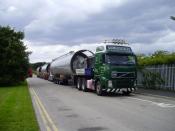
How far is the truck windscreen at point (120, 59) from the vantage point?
25547mm

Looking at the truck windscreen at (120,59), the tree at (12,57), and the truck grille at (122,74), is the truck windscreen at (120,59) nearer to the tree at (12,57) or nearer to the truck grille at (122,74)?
the truck grille at (122,74)

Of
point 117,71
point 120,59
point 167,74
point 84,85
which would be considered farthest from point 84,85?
point 117,71

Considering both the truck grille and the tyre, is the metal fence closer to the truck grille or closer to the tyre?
the truck grille

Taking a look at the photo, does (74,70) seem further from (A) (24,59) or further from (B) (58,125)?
(B) (58,125)

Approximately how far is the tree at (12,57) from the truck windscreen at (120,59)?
23.1 meters

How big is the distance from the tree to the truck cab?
22.6 meters

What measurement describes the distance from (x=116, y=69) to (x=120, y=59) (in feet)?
2.94

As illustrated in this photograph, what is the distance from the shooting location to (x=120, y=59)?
25.8 m

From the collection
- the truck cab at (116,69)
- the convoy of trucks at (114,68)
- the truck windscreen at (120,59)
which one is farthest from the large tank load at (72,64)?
the truck windscreen at (120,59)

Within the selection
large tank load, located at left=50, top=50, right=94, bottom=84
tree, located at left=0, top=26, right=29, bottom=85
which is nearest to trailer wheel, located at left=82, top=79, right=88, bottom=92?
large tank load, located at left=50, top=50, right=94, bottom=84

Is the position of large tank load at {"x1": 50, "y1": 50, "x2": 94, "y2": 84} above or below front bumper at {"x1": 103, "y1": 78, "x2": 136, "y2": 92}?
above

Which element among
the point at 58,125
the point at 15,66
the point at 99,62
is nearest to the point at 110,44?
the point at 99,62

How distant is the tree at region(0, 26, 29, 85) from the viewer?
46781 mm

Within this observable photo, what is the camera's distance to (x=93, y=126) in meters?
12.4
